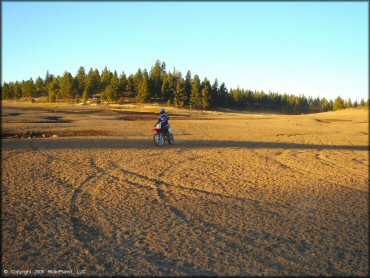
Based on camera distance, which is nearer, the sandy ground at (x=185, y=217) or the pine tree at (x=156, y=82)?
the sandy ground at (x=185, y=217)

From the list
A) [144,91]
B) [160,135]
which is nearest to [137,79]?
[144,91]

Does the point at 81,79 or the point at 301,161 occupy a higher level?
the point at 81,79

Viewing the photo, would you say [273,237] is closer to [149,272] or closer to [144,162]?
[149,272]

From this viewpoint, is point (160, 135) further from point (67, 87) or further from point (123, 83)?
point (67, 87)

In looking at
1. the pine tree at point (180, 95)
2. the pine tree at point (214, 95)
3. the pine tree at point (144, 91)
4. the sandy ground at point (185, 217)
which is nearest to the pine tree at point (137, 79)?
the pine tree at point (144, 91)

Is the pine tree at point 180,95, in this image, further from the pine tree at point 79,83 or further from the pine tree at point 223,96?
the pine tree at point 79,83

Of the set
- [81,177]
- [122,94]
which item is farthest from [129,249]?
[122,94]

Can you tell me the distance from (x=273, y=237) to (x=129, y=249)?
7.86 feet

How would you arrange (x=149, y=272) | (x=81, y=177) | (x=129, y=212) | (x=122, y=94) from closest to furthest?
(x=149, y=272), (x=129, y=212), (x=81, y=177), (x=122, y=94)

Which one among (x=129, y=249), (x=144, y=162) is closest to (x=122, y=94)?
(x=144, y=162)

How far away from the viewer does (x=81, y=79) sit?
99625 millimetres

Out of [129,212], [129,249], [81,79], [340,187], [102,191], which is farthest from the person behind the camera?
[81,79]

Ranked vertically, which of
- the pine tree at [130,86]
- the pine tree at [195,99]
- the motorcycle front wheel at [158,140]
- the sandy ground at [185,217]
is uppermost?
the pine tree at [130,86]

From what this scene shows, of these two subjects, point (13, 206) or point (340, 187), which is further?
point (340, 187)
